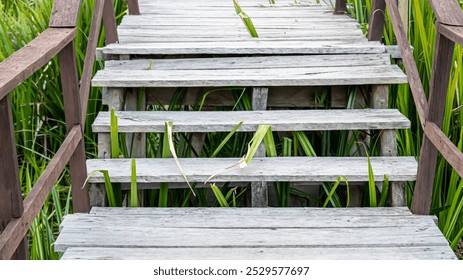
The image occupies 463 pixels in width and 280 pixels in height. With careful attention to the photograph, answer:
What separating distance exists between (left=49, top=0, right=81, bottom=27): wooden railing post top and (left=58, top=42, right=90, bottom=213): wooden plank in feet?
0.24

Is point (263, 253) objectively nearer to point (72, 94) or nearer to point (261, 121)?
point (261, 121)

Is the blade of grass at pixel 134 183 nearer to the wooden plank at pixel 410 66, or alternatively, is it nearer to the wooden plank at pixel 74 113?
the wooden plank at pixel 74 113

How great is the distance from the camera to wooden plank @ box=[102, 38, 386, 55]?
3.13 meters

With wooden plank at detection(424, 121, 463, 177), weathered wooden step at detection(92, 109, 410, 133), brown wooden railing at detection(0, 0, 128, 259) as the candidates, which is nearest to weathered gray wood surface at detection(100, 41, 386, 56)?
brown wooden railing at detection(0, 0, 128, 259)

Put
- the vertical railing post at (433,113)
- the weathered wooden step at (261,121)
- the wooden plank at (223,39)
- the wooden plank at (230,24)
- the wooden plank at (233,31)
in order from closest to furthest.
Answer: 1. the vertical railing post at (433,113)
2. the weathered wooden step at (261,121)
3. the wooden plank at (223,39)
4. the wooden plank at (233,31)
5. the wooden plank at (230,24)

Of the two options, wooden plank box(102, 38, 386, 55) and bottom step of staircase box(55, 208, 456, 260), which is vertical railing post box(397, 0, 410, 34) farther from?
bottom step of staircase box(55, 208, 456, 260)

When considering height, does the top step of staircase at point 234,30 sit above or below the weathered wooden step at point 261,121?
above

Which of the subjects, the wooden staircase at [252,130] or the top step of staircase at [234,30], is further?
the top step of staircase at [234,30]

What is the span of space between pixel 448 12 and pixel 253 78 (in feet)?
2.74

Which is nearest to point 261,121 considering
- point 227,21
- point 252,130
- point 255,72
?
point 252,130

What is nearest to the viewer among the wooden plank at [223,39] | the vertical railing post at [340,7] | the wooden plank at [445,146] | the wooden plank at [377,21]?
the wooden plank at [445,146]

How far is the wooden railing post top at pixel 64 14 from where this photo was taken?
2395 mm

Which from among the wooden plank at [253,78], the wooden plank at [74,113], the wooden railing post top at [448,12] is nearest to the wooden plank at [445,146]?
the wooden railing post top at [448,12]

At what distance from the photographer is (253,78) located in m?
2.90
